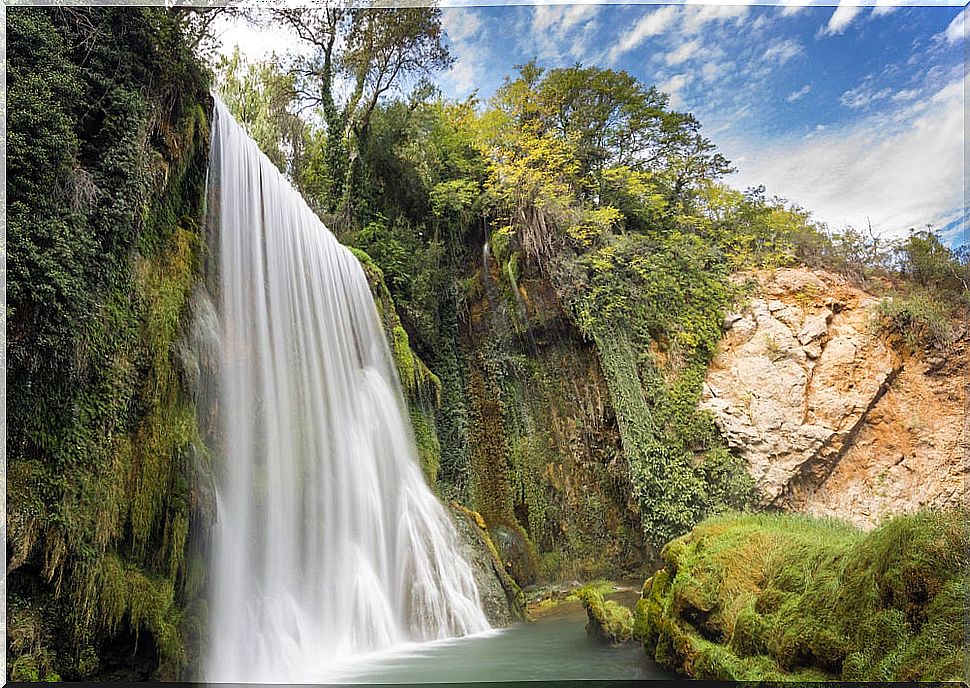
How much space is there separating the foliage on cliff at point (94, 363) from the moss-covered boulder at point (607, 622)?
12.2 feet

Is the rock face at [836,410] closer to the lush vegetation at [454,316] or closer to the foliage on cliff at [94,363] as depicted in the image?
the lush vegetation at [454,316]

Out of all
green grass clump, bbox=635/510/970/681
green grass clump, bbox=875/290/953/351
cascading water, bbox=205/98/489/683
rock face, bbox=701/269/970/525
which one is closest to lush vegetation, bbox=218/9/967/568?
green grass clump, bbox=875/290/953/351

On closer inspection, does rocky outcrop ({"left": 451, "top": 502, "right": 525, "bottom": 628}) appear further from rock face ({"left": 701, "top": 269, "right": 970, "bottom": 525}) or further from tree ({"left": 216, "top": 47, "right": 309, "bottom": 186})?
tree ({"left": 216, "top": 47, "right": 309, "bottom": 186})

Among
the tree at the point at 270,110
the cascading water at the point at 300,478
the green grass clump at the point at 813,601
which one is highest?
the tree at the point at 270,110

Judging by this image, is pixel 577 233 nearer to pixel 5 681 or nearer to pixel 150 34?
pixel 150 34

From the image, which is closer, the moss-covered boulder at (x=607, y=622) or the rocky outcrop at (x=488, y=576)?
the moss-covered boulder at (x=607, y=622)

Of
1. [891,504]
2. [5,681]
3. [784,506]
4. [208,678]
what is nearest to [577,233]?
[784,506]

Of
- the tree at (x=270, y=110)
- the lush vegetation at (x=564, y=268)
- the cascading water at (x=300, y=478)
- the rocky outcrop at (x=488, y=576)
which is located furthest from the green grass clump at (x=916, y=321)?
the tree at (x=270, y=110)

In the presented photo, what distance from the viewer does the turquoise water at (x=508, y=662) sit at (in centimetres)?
536

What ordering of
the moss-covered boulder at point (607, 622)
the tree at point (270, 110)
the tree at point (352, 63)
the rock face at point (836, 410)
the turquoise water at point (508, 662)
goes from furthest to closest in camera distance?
the tree at point (270, 110) → the tree at point (352, 63) → the rock face at point (836, 410) → the moss-covered boulder at point (607, 622) → the turquoise water at point (508, 662)

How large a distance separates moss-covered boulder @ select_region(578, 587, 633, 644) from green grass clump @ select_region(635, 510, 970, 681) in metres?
0.75

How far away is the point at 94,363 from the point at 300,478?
8.07 ft

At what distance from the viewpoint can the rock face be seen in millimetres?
8992

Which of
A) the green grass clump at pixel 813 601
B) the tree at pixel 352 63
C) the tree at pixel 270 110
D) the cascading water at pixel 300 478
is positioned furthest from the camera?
the tree at pixel 270 110
